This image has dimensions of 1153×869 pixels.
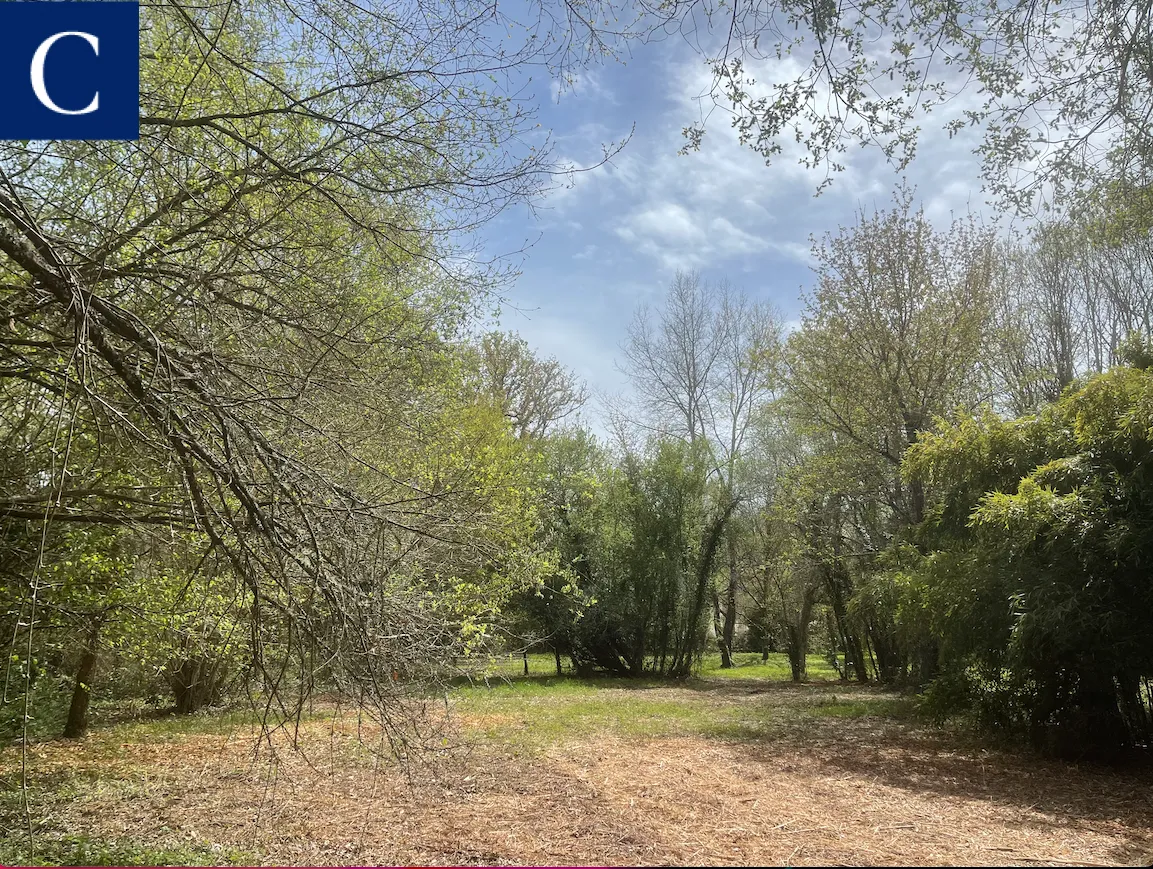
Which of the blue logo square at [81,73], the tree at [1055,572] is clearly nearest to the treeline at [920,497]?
the tree at [1055,572]

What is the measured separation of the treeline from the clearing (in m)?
1.09

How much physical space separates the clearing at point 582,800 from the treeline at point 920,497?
3.57 feet

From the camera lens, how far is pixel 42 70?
3.03 m

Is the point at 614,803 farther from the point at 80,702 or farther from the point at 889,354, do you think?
the point at 889,354

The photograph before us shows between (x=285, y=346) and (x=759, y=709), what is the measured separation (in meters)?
9.17

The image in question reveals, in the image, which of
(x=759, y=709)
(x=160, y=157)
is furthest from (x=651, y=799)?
(x=759, y=709)

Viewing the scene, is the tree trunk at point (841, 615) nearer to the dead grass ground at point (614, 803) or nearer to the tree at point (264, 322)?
the dead grass ground at point (614, 803)

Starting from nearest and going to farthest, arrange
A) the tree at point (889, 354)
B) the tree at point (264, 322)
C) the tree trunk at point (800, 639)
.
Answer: the tree at point (264, 322), the tree at point (889, 354), the tree trunk at point (800, 639)

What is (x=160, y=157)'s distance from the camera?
3.37m

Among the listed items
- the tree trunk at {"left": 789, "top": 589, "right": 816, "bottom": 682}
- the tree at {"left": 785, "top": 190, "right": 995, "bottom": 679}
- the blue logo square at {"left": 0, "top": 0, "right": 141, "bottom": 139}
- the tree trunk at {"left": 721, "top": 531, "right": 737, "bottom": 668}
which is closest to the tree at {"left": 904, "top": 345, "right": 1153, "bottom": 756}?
the tree at {"left": 785, "top": 190, "right": 995, "bottom": 679}

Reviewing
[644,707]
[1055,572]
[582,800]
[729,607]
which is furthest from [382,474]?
[729,607]

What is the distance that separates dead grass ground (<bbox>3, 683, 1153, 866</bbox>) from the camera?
13.4ft

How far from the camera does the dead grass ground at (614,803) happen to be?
4082 millimetres

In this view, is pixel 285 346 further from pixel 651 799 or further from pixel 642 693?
pixel 642 693
